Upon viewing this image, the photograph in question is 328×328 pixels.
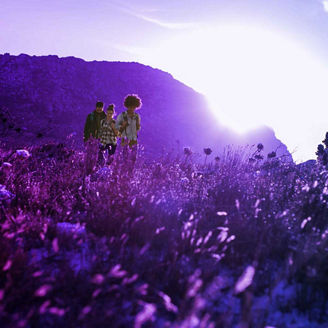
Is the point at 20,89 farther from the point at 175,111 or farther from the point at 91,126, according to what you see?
the point at 91,126

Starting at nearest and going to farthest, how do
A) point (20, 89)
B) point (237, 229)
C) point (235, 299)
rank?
point (235, 299) < point (237, 229) < point (20, 89)

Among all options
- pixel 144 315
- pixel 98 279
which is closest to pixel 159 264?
pixel 98 279

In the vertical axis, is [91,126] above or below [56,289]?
above

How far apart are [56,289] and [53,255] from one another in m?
0.43

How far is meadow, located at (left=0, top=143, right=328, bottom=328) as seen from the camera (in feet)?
5.13

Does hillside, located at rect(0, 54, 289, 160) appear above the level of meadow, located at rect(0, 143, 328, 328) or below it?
above

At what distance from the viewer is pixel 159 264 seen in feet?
6.35

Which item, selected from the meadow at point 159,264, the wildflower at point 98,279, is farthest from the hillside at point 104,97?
the wildflower at point 98,279

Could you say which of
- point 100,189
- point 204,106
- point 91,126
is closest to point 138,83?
point 204,106

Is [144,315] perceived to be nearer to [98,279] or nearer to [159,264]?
[98,279]

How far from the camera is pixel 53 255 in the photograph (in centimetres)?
213

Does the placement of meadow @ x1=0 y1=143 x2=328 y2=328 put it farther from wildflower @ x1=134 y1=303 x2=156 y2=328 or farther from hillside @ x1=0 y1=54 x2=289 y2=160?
hillside @ x1=0 y1=54 x2=289 y2=160

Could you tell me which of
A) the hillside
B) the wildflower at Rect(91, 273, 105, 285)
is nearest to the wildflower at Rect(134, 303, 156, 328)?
the wildflower at Rect(91, 273, 105, 285)

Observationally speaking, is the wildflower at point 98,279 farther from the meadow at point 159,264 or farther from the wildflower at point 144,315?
the wildflower at point 144,315
